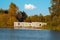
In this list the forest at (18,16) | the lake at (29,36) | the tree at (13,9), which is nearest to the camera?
the lake at (29,36)

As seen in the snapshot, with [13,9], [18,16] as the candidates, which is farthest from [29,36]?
[18,16]

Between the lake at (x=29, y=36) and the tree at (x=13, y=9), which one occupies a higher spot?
the tree at (x=13, y=9)

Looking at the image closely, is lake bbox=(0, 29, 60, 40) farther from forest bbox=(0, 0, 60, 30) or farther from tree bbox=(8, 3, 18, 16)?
tree bbox=(8, 3, 18, 16)

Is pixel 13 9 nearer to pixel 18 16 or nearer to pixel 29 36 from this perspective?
pixel 18 16

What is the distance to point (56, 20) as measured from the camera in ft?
172

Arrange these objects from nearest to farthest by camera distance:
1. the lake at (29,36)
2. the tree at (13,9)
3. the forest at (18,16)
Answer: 1. the lake at (29,36)
2. the forest at (18,16)
3. the tree at (13,9)

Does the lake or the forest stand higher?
the forest

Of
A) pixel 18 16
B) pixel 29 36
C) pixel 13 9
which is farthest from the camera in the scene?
pixel 18 16

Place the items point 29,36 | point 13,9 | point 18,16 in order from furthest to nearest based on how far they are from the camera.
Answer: point 18,16 → point 13,9 → point 29,36

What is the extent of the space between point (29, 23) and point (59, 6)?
1502 centimetres

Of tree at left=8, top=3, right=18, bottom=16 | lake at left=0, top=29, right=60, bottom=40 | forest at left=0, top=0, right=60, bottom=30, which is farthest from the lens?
tree at left=8, top=3, right=18, bottom=16

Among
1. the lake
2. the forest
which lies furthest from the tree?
the lake

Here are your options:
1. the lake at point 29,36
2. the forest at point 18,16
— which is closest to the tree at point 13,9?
the forest at point 18,16

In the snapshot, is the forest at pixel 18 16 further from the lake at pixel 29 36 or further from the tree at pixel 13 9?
the lake at pixel 29 36
